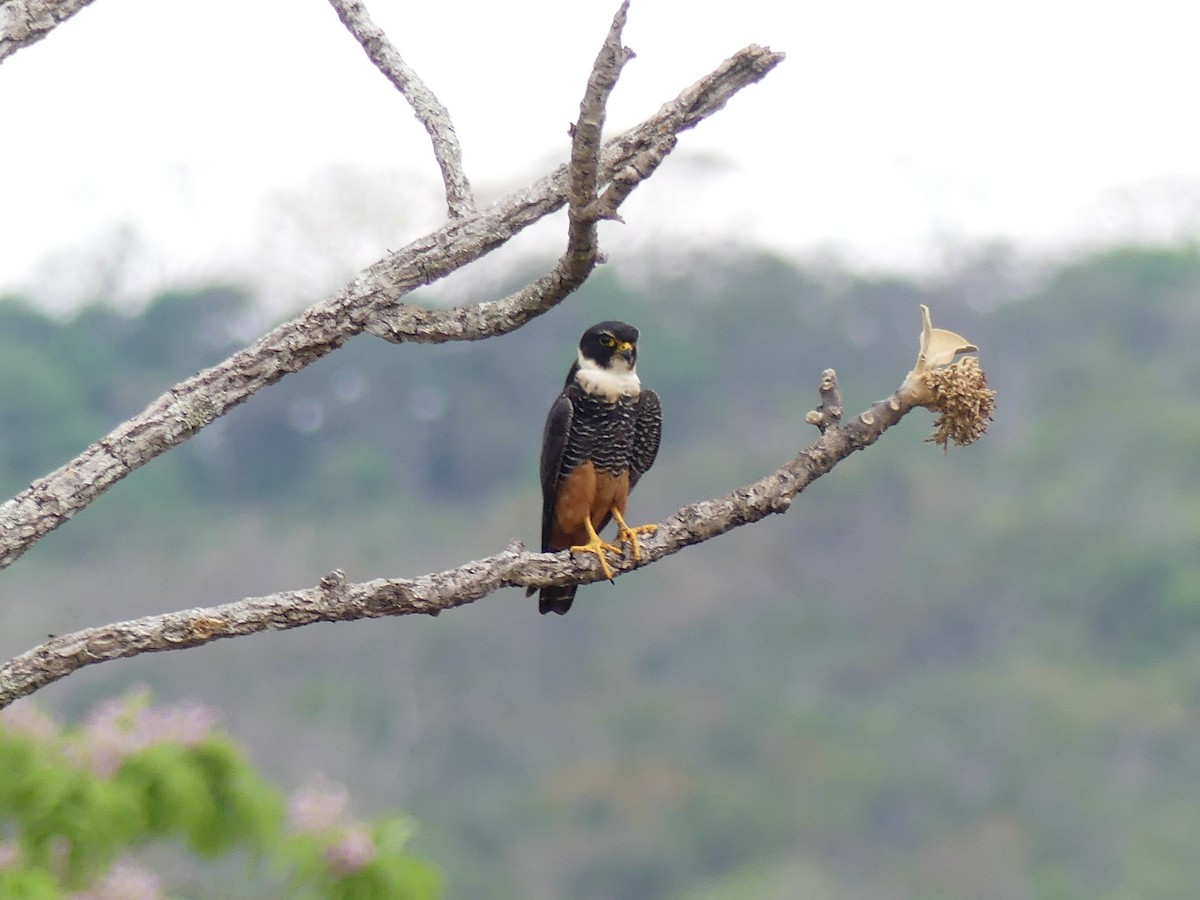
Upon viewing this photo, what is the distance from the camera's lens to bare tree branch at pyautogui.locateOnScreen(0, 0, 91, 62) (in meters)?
4.08

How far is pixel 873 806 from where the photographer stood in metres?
33.3

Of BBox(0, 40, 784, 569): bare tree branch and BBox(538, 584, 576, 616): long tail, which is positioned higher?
BBox(538, 584, 576, 616): long tail

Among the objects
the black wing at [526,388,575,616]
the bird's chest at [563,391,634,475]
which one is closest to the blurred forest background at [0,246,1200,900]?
the black wing at [526,388,575,616]

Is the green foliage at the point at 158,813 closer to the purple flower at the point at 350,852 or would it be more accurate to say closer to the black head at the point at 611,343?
the purple flower at the point at 350,852

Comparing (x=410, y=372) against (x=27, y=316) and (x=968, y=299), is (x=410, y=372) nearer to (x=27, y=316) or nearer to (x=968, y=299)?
(x=27, y=316)

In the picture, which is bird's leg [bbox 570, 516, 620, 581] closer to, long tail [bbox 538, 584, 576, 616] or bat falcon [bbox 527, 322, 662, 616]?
bat falcon [bbox 527, 322, 662, 616]

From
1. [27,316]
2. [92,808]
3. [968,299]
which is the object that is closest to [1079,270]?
[968,299]

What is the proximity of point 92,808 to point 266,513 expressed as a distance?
29927 millimetres

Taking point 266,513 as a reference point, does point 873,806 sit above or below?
below

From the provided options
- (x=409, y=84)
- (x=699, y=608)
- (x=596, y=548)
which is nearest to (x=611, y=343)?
(x=596, y=548)

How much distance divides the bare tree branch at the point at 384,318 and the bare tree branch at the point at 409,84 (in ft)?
0.99

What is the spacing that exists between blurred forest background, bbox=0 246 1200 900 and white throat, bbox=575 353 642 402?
21.1 metres

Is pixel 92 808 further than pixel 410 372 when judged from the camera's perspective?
No

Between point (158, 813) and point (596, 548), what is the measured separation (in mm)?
1746
